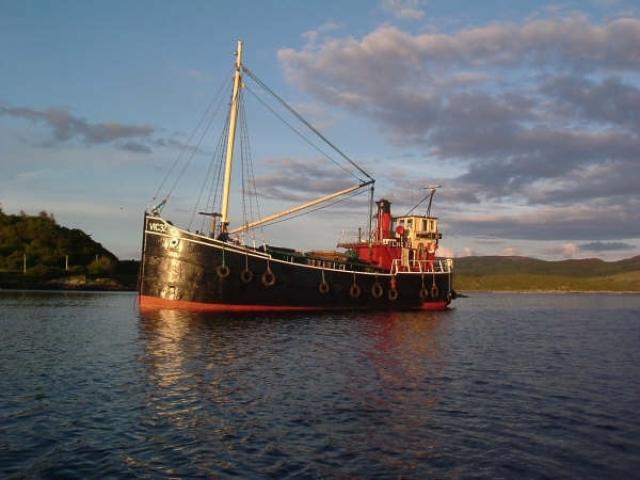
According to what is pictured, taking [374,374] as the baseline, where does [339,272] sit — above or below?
Answer: above

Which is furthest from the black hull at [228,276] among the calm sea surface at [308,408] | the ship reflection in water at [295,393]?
the calm sea surface at [308,408]

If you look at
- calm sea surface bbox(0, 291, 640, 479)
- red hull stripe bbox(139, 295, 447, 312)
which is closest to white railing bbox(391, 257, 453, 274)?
red hull stripe bbox(139, 295, 447, 312)

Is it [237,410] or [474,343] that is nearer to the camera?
[237,410]

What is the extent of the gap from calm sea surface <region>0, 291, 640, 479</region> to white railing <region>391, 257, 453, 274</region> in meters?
26.4

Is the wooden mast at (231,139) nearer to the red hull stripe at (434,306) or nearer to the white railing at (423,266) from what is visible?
the white railing at (423,266)

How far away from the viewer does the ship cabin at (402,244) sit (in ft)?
184

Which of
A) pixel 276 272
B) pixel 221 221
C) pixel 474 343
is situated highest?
pixel 221 221

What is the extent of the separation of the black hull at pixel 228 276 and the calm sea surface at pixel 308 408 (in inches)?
410

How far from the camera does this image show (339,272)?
46219mm

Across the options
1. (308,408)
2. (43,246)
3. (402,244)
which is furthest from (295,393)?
(43,246)

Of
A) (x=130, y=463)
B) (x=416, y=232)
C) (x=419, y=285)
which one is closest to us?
(x=130, y=463)

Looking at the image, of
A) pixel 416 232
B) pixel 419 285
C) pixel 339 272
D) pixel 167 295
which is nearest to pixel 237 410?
pixel 167 295

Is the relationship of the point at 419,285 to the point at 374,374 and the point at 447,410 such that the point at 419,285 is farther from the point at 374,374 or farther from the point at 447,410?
the point at 447,410

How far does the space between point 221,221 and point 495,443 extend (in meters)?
32.8
